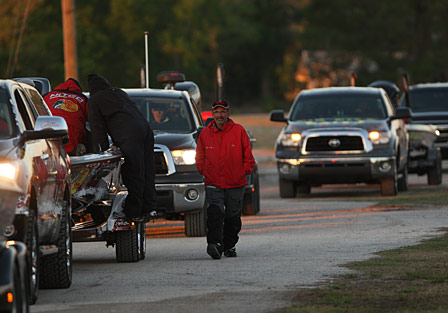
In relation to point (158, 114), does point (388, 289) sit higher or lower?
lower

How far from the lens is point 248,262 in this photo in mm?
13828

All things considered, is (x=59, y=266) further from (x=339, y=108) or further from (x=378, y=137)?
(x=339, y=108)

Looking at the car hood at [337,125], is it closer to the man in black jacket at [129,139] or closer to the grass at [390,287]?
the grass at [390,287]

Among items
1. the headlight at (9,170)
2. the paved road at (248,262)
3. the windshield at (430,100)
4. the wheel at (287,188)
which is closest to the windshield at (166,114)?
the paved road at (248,262)

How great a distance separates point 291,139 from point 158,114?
6.23 metres

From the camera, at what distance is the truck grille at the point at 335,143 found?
23812 millimetres

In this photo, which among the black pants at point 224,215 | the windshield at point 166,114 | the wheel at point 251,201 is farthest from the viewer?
the wheel at point 251,201

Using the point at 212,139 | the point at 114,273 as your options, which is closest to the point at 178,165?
the point at 212,139

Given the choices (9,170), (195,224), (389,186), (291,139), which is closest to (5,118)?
(9,170)

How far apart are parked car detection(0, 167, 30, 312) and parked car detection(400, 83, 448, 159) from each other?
876 inches

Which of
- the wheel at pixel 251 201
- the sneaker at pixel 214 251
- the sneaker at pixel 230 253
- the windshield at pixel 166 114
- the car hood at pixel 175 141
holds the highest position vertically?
the windshield at pixel 166 114

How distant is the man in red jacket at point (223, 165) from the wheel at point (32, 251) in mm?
4311

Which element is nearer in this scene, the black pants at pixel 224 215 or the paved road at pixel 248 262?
the paved road at pixel 248 262

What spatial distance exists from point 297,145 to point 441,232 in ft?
24.2
